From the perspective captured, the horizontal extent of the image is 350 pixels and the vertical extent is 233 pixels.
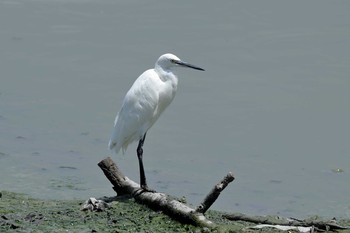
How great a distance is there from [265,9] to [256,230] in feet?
22.4

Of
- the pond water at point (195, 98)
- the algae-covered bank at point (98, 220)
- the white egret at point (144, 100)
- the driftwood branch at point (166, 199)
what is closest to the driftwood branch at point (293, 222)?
the algae-covered bank at point (98, 220)

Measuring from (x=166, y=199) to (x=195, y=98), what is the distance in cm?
341

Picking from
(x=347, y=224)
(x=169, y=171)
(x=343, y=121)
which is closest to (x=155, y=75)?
(x=169, y=171)

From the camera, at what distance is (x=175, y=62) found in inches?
296

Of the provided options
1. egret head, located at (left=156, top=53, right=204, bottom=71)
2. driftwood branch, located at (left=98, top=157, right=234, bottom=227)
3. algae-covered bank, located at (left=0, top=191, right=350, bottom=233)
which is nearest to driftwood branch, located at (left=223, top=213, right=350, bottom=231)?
algae-covered bank, located at (left=0, top=191, right=350, bottom=233)

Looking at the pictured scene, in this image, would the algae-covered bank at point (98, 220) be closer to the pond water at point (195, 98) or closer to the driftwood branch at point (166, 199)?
the driftwood branch at point (166, 199)

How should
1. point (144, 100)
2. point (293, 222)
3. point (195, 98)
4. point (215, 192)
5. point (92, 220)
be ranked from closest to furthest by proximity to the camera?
1. point (215, 192)
2. point (293, 222)
3. point (92, 220)
4. point (144, 100)
5. point (195, 98)

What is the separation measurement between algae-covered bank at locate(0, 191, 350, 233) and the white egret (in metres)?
0.72

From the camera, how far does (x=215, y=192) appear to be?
19.7 ft

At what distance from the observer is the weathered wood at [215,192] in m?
5.91

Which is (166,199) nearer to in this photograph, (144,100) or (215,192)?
(215,192)

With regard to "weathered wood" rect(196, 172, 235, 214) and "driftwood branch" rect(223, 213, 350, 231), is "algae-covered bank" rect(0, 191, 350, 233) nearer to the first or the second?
"driftwood branch" rect(223, 213, 350, 231)

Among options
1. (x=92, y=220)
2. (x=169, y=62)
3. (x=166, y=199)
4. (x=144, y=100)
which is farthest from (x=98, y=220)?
(x=169, y=62)

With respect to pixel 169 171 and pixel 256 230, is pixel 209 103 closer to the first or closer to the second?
pixel 169 171
